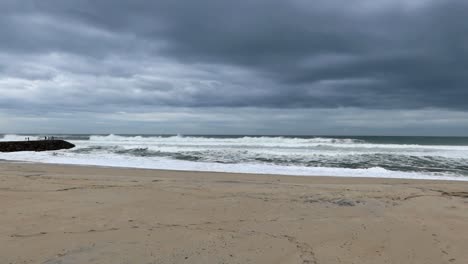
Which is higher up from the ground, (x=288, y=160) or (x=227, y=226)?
(x=288, y=160)

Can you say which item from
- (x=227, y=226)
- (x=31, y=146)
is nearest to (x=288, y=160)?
(x=227, y=226)

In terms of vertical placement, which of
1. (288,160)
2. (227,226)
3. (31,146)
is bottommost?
(227,226)

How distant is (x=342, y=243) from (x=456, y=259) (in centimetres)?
123

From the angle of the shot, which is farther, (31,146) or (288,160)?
(31,146)

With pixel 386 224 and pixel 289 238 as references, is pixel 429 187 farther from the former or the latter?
pixel 289 238

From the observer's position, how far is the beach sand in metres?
3.65

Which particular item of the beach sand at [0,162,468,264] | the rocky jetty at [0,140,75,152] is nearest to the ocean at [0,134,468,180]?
the rocky jetty at [0,140,75,152]

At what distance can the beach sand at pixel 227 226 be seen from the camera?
144 inches

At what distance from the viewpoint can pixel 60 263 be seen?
335 cm

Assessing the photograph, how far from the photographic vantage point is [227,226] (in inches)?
186

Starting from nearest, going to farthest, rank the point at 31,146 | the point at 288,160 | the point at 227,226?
the point at 227,226
the point at 288,160
the point at 31,146

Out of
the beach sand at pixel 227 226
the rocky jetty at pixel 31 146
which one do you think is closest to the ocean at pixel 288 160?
the rocky jetty at pixel 31 146

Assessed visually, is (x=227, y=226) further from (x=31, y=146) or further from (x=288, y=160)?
(x=31, y=146)

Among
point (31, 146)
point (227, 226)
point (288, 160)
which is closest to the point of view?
point (227, 226)
